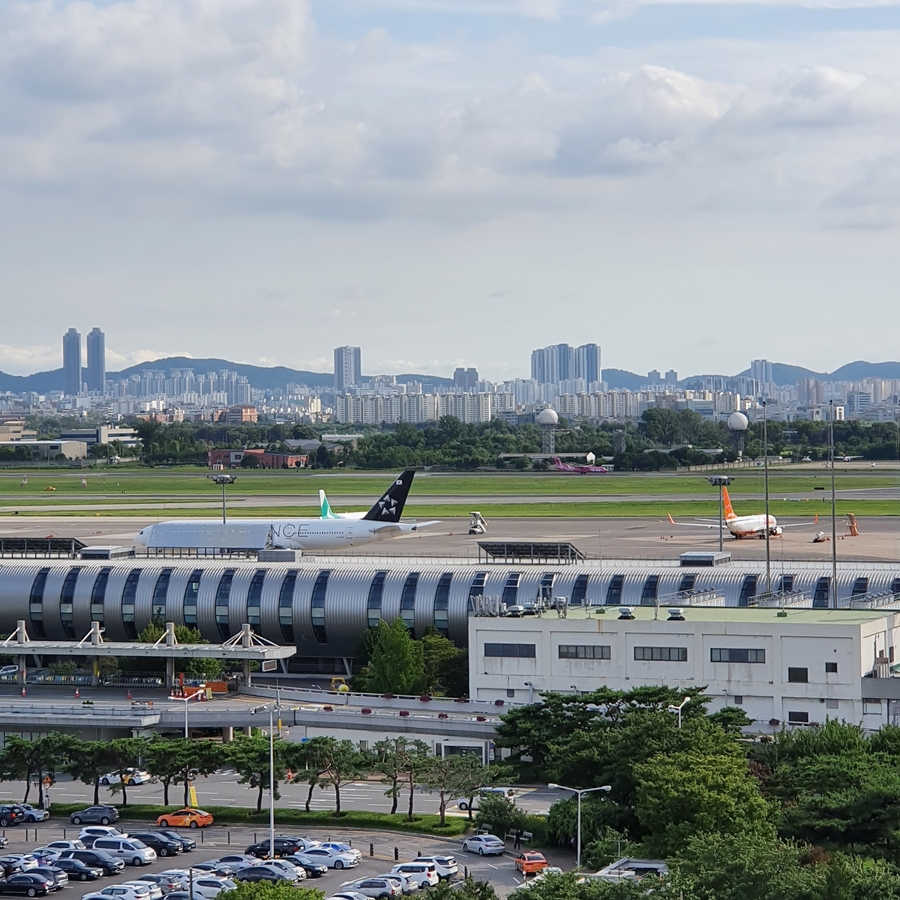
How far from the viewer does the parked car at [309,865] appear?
178 feet

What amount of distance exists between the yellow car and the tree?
2.14 meters

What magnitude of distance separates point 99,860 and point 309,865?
774 cm

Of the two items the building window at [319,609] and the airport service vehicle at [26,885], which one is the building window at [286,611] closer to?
the building window at [319,609]

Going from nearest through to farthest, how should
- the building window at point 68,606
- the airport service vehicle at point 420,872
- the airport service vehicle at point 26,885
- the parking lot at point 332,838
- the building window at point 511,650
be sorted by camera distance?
the airport service vehicle at point 420,872
the airport service vehicle at point 26,885
the parking lot at point 332,838
the building window at point 511,650
the building window at point 68,606

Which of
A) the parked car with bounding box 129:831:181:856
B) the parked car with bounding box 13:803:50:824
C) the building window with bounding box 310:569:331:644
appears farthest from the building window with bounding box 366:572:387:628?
the parked car with bounding box 129:831:181:856

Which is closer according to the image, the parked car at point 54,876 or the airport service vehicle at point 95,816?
the parked car at point 54,876

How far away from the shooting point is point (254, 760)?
6372 centimetres

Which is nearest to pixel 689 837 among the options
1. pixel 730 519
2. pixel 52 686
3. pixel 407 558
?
pixel 52 686

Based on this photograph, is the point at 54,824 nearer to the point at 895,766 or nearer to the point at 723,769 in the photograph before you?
the point at 723,769

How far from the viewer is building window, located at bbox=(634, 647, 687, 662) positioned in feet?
242

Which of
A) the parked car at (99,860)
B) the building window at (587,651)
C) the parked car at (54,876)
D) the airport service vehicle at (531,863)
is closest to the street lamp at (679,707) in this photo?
the building window at (587,651)

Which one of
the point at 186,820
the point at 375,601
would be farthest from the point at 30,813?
the point at 375,601

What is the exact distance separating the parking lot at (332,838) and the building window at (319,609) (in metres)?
26.9

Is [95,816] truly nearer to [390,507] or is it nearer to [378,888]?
[378,888]
